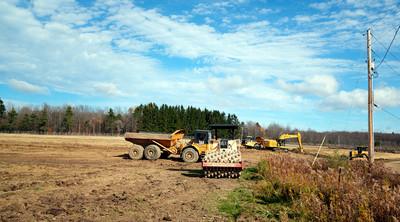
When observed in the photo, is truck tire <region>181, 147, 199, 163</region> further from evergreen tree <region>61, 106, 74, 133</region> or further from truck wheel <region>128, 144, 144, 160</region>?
evergreen tree <region>61, 106, 74, 133</region>

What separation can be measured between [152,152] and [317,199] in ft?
56.0

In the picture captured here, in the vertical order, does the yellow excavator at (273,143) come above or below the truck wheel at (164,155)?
above

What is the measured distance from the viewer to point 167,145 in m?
23.7

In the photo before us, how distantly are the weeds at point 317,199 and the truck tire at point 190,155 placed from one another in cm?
871

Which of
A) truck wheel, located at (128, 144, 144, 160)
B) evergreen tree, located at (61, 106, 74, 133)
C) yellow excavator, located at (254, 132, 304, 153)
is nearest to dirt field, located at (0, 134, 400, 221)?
truck wheel, located at (128, 144, 144, 160)

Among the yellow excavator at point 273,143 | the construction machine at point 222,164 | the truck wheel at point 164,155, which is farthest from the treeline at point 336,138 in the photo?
the construction machine at point 222,164

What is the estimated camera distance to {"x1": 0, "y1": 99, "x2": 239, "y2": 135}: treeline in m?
95.4

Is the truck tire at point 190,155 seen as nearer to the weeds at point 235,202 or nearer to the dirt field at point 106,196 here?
the dirt field at point 106,196

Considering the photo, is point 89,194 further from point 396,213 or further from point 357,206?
point 396,213

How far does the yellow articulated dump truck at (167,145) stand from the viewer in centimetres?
2248

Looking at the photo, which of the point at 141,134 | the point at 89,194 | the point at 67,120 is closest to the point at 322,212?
the point at 89,194

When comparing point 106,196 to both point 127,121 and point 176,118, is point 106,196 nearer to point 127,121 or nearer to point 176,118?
point 176,118

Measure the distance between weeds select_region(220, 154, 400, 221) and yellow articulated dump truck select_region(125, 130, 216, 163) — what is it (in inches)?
343

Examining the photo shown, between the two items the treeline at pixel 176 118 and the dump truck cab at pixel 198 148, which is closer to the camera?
the dump truck cab at pixel 198 148
